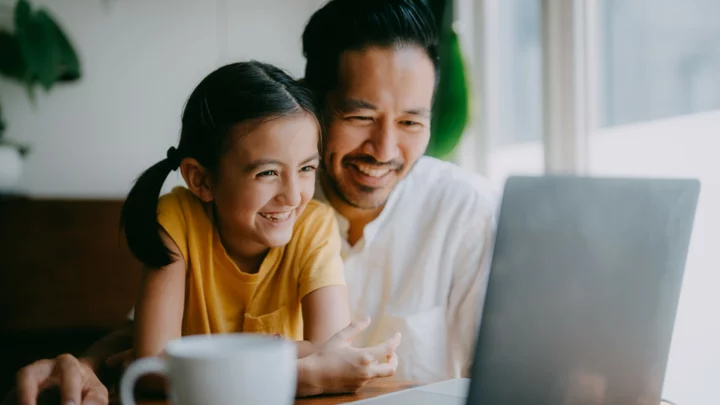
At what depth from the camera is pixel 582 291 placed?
48cm

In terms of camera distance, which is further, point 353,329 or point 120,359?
point 120,359

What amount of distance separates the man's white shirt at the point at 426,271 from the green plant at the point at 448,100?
0.47 metres

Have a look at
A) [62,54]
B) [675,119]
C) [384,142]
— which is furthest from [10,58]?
[675,119]

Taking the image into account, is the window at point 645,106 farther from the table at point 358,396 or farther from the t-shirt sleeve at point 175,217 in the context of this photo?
the t-shirt sleeve at point 175,217

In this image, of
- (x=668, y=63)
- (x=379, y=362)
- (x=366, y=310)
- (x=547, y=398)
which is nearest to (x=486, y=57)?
(x=668, y=63)

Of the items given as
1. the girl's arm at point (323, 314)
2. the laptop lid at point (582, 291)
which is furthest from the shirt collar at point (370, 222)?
the laptop lid at point (582, 291)

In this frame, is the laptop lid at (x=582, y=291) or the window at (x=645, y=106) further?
the window at (x=645, y=106)

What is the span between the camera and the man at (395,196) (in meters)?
1.04

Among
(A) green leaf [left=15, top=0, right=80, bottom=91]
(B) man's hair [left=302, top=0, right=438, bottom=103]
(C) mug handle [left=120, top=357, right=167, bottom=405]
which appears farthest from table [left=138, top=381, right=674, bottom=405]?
(A) green leaf [left=15, top=0, right=80, bottom=91]

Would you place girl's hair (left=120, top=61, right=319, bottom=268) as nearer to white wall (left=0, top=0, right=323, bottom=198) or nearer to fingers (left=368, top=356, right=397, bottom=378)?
fingers (left=368, top=356, right=397, bottom=378)

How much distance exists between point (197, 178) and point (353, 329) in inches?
14.4

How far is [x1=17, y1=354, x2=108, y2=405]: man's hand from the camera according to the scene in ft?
2.11

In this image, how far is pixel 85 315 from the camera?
7.57 feet

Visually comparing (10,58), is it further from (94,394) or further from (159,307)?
(94,394)
